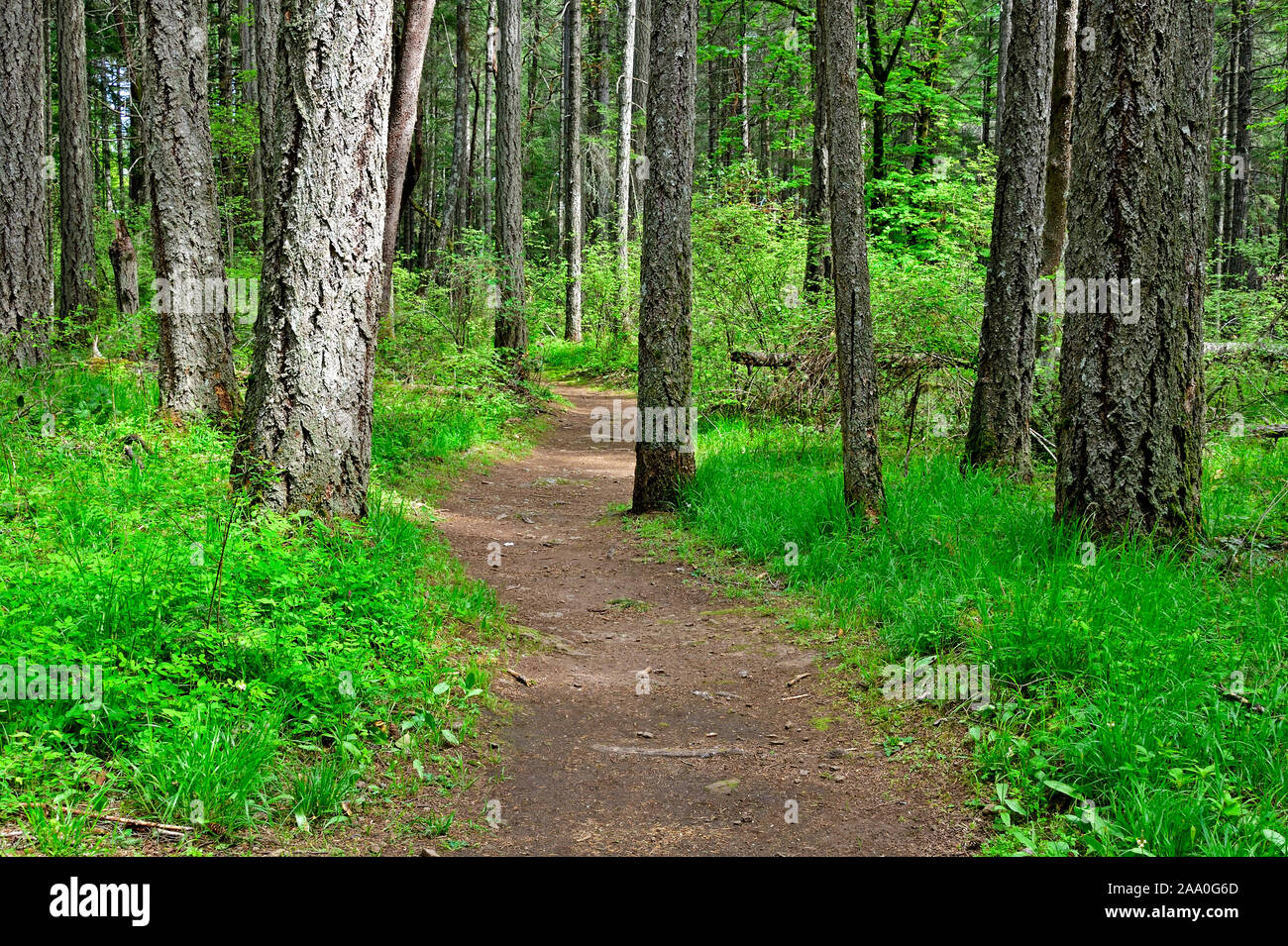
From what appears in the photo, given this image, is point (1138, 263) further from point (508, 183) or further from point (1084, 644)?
point (508, 183)

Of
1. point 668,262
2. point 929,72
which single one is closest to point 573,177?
point 929,72

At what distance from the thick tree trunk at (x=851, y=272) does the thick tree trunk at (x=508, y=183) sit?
9.13 m

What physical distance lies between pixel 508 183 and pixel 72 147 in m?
6.96

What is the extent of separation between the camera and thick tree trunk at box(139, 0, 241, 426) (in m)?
7.51

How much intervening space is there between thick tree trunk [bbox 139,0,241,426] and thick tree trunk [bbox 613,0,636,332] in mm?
13738

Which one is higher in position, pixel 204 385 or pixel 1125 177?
pixel 1125 177

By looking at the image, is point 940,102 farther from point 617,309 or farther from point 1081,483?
point 1081,483

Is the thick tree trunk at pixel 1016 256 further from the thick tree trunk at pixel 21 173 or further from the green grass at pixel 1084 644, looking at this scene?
the thick tree trunk at pixel 21 173

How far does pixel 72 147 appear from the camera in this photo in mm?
13539

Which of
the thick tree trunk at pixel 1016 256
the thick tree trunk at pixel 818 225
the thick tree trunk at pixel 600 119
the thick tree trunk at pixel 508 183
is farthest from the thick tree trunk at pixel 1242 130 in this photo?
the thick tree trunk at pixel 1016 256

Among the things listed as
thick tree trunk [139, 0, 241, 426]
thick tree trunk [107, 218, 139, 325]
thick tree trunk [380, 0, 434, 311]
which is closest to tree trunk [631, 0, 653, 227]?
thick tree trunk [107, 218, 139, 325]

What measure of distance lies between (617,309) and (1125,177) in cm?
1696
